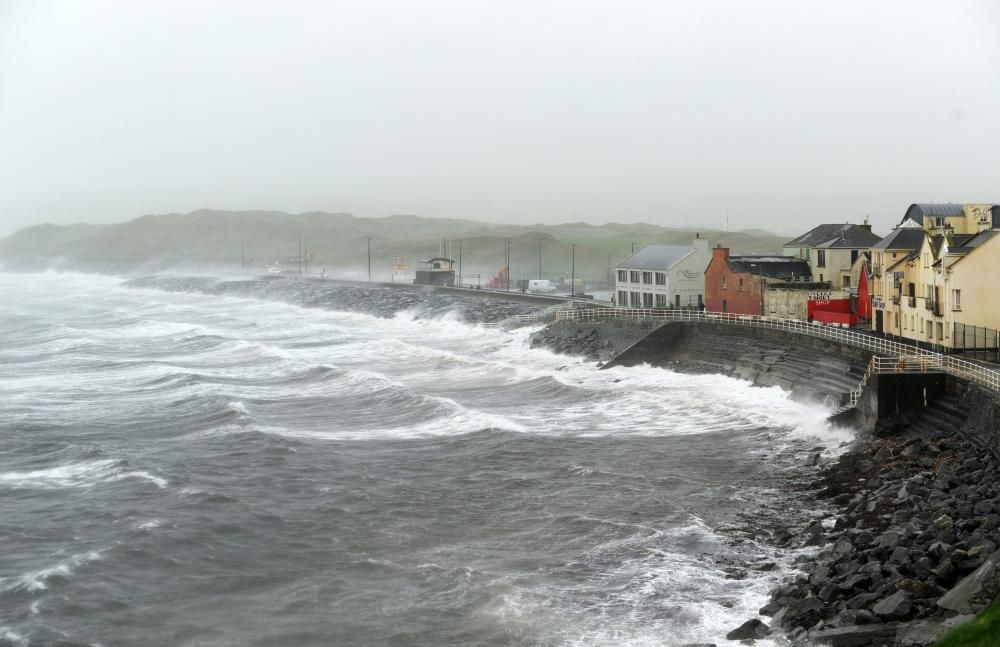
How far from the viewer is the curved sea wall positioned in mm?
17531

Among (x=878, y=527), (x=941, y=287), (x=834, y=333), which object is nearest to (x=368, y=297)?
(x=834, y=333)

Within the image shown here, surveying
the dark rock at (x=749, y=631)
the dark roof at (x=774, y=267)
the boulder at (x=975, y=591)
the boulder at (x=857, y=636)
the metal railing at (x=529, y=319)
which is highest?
the dark roof at (x=774, y=267)

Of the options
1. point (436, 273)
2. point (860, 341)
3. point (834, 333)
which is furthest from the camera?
point (436, 273)

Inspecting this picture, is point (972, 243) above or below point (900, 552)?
above

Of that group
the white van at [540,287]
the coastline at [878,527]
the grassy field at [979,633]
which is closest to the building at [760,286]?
the coastline at [878,527]

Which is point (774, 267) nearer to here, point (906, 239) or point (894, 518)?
point (906, 239)

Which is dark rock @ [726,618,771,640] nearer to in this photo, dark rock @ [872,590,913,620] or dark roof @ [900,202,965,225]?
dark rock @ [872,590,913,620]

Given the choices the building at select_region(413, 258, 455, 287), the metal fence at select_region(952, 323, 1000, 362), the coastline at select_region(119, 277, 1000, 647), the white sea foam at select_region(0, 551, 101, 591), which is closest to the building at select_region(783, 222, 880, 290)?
the coastline at select_region(119, 277, 1000, 647)

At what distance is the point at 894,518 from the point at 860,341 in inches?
676

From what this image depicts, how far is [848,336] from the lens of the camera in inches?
1628

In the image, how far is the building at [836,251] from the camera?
56.2 metres

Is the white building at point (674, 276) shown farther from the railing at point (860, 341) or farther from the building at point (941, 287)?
the building at point (941, 287)

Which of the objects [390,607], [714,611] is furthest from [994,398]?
[390,607]

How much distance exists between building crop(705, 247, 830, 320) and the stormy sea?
358 inches
